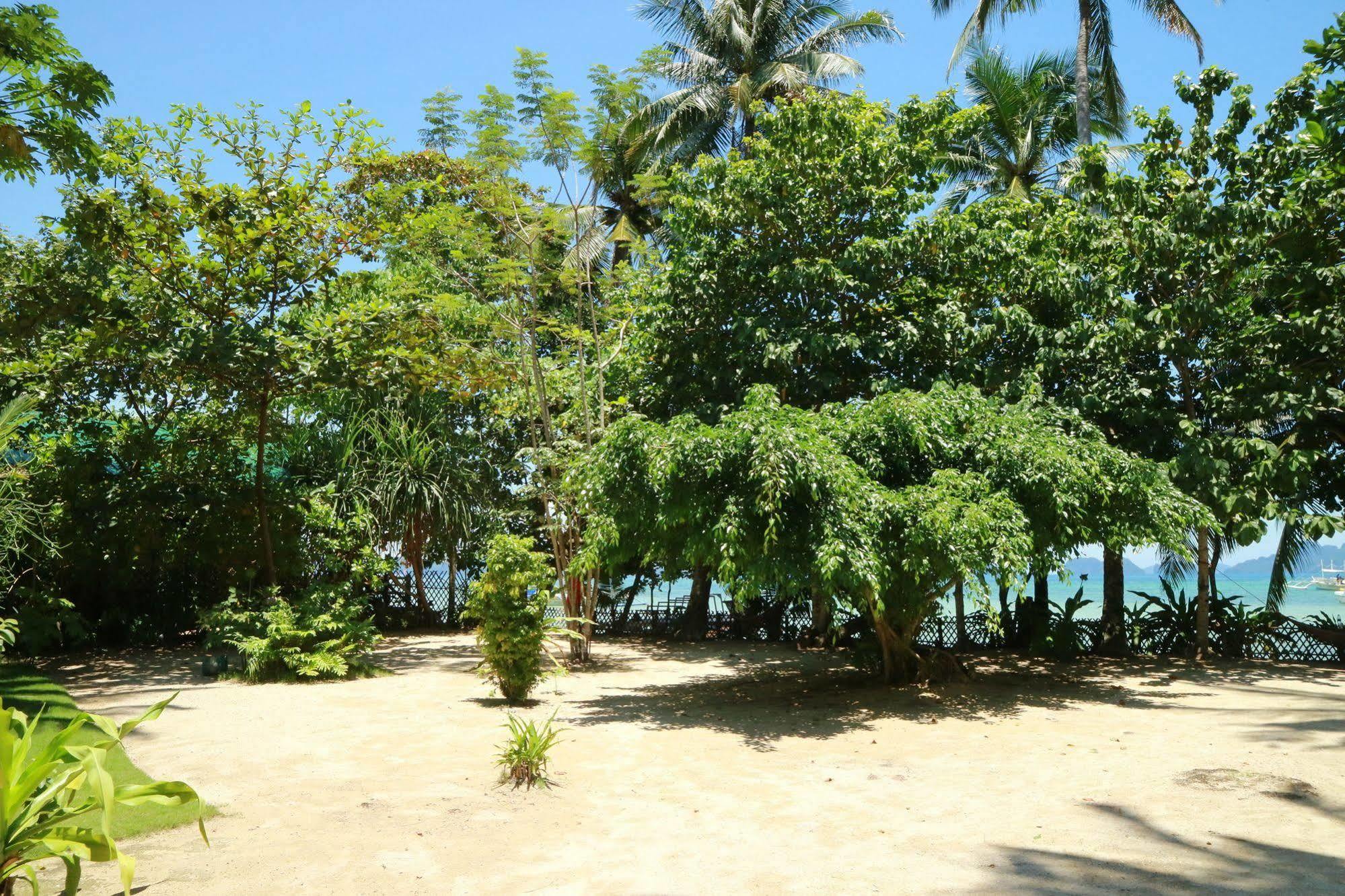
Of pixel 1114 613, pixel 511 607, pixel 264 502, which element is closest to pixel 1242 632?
pixel 1114 613

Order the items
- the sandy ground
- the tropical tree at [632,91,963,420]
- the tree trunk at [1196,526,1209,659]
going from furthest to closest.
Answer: the tree trunk at [1196,526,1209,659] < the tropical tree at [632,91,963,420] < the sandy ground

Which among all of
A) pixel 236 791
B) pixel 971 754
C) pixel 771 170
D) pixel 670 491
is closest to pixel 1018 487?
pixel 971 754

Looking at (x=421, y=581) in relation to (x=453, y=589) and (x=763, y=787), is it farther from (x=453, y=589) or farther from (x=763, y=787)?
(x=763, y=787)

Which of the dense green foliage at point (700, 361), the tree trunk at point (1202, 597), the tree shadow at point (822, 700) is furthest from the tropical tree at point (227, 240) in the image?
the tree trunk at point (1202, 597)

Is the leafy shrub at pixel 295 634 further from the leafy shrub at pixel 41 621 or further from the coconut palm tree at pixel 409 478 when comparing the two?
the coconut palm tree at pixel 409 478

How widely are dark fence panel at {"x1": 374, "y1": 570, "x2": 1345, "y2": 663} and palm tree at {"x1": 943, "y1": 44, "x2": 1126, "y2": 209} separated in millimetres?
9768

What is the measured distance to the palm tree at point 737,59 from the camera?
65.0 feet

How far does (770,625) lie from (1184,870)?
11431 millimetres

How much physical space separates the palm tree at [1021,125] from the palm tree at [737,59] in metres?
2.63

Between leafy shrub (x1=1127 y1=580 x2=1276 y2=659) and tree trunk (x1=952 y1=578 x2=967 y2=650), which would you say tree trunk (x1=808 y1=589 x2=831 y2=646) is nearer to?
tree trunk (x1=952 y1=578 x2=967 y2=650)

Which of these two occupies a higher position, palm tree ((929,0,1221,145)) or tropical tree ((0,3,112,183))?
palm tree ((929,0,1221,145))

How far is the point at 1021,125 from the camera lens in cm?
2058

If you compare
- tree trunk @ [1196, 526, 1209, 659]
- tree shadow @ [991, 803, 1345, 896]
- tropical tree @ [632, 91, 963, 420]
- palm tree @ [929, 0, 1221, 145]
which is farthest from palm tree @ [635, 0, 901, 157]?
tree shadow @ [991, 803, 1345, 896]

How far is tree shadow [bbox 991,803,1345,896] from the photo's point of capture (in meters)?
4.41
